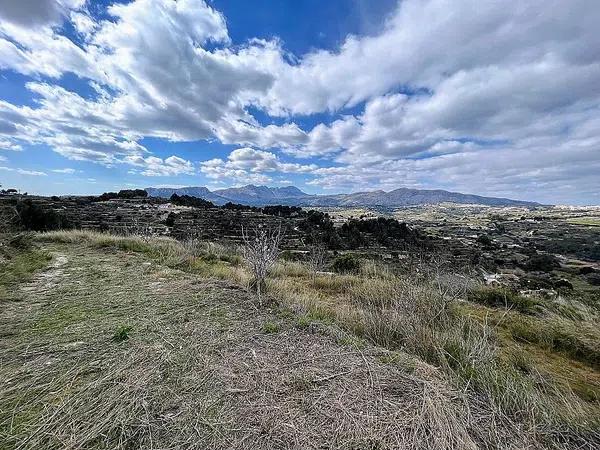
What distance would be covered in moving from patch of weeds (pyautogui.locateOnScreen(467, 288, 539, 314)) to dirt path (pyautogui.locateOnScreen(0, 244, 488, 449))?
5642 mm

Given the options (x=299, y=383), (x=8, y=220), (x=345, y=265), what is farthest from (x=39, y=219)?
(x=299, y=383)

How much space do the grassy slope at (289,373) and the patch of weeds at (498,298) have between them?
2.88 metres

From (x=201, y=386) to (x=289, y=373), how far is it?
0.97 metres

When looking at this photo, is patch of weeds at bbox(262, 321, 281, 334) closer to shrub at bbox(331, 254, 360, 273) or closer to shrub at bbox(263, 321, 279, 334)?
shrub at bbox(263, 321, 279, 334)

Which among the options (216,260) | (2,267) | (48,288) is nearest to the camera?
(48,288)

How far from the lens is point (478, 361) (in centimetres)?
358

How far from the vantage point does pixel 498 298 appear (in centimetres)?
856

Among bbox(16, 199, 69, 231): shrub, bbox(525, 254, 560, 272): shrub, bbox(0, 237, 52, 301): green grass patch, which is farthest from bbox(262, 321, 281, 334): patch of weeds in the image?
bbox(525, 254, 560, 272): shrub

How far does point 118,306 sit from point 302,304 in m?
3.47

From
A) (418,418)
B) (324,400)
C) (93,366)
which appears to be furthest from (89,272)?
(418,418)

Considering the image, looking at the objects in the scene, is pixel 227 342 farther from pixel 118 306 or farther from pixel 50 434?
pixel 118 306

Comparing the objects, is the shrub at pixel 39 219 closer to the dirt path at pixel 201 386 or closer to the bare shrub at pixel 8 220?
the bare shrub at pixel 8 220

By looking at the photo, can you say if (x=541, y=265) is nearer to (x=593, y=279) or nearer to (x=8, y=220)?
(x=593, y=279)

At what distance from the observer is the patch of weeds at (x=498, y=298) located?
7.54 meters
